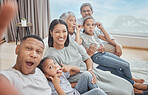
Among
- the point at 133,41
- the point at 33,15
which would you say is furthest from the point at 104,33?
the point at 33,15

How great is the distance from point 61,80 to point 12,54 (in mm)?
2261

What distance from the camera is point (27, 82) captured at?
0.89 m

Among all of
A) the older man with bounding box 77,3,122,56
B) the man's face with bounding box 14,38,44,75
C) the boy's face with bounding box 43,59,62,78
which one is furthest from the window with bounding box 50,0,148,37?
the man's face with bounding box 14,38,44,75

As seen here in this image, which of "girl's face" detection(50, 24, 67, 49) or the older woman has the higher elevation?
"girl's face" detection(50, 24, 67, 49)

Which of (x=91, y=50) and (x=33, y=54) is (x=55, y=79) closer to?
(x=33, y=54)

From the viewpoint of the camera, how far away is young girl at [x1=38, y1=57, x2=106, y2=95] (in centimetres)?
113

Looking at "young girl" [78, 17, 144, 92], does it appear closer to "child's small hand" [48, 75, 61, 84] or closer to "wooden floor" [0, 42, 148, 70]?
"child's small hand" [48, 75, 61, 84]

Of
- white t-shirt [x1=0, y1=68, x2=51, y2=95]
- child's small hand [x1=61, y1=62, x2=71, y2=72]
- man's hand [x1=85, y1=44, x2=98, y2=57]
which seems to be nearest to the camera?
white t-shirt [x1=0, y1=68, x2=51, y2=95]

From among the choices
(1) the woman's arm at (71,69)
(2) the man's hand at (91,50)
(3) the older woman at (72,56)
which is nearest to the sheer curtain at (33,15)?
(2) the man's hand at (91,50)

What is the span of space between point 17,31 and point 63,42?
8.39 feet

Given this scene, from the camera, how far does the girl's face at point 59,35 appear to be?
4.64ft

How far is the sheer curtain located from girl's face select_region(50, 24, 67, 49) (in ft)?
8.10

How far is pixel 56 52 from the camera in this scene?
141 centimetres

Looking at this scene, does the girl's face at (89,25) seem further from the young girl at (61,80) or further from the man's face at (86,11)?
the young girl at (61,80)
